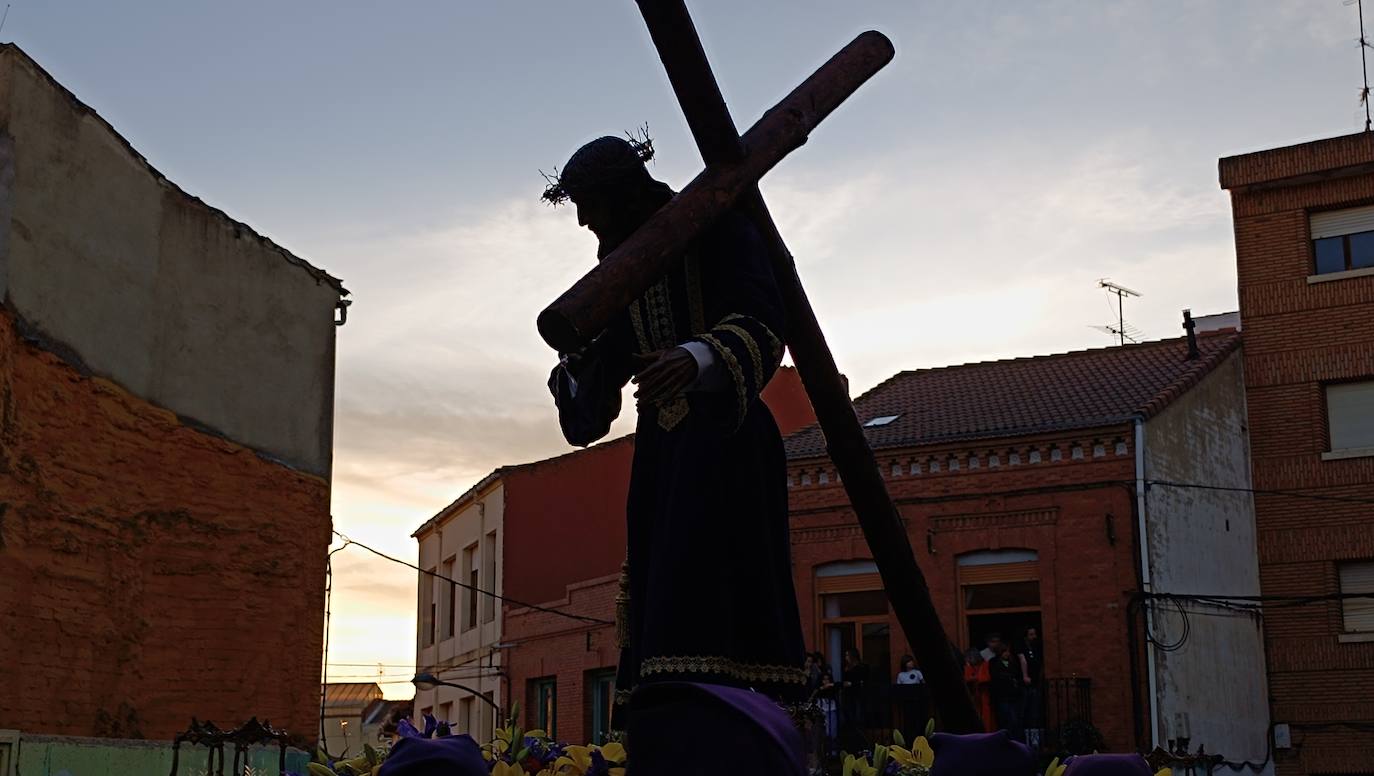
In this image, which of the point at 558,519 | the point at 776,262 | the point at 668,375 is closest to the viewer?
the point at 668,375

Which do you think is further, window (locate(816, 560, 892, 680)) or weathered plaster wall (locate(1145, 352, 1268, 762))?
window (locate(816, 560, 892, 680))

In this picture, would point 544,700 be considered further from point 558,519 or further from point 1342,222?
point 1342,222

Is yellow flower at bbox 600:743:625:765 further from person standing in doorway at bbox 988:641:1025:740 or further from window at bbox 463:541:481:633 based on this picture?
window at bbox 463:541:481:633

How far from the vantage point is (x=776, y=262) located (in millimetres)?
4664

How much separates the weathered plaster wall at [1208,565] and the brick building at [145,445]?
14257mm

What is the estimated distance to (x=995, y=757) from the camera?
4.00 metres

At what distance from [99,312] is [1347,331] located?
74.4 ft

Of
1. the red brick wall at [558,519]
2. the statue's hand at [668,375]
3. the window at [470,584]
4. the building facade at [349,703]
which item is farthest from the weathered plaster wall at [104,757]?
the building facade at [349,703]

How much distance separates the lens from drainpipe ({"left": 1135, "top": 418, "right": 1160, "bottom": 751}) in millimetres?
25641

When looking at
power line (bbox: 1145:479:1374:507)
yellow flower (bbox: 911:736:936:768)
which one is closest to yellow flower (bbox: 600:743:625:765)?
yellow flower (bbox: 911:736:936:768)

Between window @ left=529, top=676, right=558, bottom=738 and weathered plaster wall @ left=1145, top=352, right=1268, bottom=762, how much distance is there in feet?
45.0

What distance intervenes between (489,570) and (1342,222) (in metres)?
20.3

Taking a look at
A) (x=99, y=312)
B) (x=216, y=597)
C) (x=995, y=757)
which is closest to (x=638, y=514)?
(x=995, y=757)

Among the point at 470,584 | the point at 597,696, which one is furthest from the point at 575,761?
the point at 470,584
